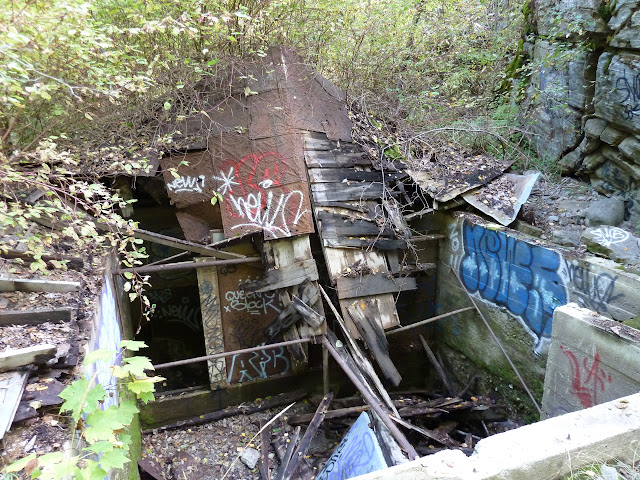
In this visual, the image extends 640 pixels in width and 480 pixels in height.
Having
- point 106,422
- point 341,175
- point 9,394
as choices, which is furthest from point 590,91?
point 9,394

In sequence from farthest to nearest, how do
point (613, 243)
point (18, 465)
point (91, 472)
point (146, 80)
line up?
point (613, 243), point (146, 80), point (91, 472), point (18, 465)

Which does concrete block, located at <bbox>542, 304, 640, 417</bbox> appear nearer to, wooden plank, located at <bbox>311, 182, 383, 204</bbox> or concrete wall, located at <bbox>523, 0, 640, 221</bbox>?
concrete wall, located at <bbox>523, 0, 640, 221</bbox>

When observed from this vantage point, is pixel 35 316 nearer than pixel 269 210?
Yes

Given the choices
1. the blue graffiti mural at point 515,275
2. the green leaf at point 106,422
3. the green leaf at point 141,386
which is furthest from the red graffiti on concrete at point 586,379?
the green leaf at point 106,422

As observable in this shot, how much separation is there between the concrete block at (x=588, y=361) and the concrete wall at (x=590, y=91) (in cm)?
264

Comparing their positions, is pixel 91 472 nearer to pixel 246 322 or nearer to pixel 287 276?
pixel 287 276

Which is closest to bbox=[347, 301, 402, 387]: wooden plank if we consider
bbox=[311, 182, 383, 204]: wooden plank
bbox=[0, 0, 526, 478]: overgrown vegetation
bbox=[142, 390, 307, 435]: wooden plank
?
bbox=[311, 182, 383, 204]: wooden plank

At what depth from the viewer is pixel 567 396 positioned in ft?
13.8

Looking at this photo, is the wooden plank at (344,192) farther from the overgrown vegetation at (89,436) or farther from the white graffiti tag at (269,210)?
the overgrown vegetation at (89,436)

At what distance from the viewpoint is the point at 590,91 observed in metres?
6.39

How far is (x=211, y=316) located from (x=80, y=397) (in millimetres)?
4113

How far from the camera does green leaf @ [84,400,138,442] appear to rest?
226cm

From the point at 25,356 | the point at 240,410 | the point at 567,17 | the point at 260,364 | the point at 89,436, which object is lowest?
the point at 240,410

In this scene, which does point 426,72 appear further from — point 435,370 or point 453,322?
point 435,370
